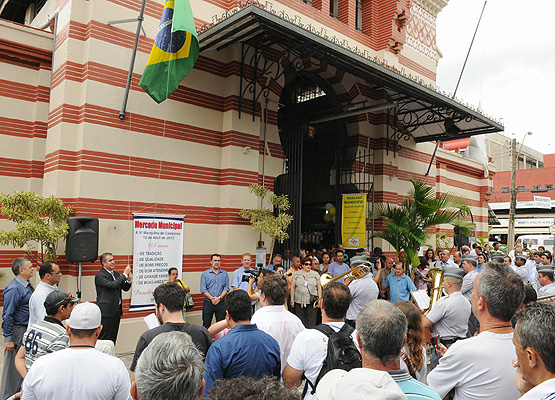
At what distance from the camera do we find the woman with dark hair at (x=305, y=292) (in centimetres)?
861

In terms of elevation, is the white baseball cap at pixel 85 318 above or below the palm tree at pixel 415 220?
below

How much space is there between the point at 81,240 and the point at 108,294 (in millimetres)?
1104

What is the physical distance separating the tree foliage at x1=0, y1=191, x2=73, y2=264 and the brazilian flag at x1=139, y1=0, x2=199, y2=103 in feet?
8.89

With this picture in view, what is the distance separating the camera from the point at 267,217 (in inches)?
376

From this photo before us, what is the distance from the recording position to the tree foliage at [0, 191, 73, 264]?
6809mm


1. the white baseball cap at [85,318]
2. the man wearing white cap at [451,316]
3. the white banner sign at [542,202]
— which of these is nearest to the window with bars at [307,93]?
the man wearing white cap at [451,316]

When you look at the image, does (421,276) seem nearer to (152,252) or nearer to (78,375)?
(152,252)

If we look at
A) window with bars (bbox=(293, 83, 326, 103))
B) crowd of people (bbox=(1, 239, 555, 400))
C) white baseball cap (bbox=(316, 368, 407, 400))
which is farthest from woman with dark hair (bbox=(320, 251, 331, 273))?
white baseball cap (bbox=(316, 368, 407, 400))

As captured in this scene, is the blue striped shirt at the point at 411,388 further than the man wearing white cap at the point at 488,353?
No

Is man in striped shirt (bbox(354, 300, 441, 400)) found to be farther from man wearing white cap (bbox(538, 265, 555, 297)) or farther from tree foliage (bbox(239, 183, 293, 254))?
tree foliage (bbox(239, 183, 293, 254))

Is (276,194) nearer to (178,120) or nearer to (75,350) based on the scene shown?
(178,120)

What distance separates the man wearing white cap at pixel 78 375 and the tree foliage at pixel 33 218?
16.2 ft

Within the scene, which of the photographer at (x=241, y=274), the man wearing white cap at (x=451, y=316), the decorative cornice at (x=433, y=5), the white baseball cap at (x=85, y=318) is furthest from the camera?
the decorative cornice at (x=433, y=5)

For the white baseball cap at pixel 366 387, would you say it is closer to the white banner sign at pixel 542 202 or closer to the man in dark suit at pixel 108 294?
the man in dark suit at pixel 108 294
